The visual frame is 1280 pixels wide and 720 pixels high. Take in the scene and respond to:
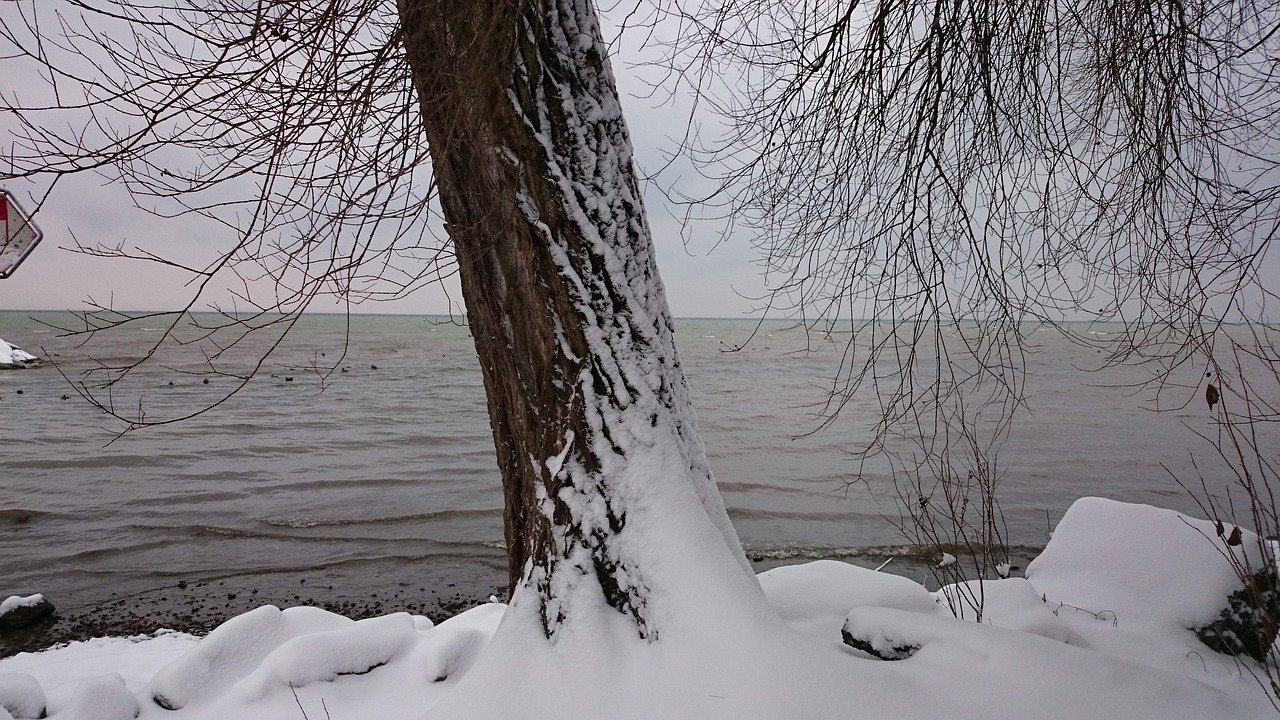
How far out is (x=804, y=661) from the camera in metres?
2.05

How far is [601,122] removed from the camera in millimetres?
2252

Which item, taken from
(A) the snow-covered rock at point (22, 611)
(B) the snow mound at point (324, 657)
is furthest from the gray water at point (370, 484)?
(B) the snow mound at point (324, 657)

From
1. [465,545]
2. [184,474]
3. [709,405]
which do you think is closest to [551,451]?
[465,545]

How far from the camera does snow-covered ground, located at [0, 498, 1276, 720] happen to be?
2020 millimetres

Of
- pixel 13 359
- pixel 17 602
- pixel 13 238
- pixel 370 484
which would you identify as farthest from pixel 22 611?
pixel 13 359

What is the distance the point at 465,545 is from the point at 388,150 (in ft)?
18.6

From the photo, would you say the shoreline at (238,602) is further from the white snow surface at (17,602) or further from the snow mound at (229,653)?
the snow mound at (229,653)

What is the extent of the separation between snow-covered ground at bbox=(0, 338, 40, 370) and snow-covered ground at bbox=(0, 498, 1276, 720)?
89.4 ft

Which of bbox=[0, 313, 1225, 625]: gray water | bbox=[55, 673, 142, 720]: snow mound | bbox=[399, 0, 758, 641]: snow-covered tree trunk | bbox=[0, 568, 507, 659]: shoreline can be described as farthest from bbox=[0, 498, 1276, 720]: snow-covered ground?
bbox=[0, 313, 1225, 625]: gray water

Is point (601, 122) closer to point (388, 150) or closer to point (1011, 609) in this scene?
point (388, 150)

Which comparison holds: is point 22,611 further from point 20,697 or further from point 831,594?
point 831,594

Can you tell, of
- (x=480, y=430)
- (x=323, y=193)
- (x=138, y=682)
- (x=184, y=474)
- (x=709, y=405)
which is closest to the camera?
(x=323, y=193)

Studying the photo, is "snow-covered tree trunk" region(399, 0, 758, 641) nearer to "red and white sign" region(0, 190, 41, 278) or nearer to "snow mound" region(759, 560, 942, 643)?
"snow mound" region(759, 560, 942, 643)

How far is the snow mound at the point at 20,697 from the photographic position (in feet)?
9.87
